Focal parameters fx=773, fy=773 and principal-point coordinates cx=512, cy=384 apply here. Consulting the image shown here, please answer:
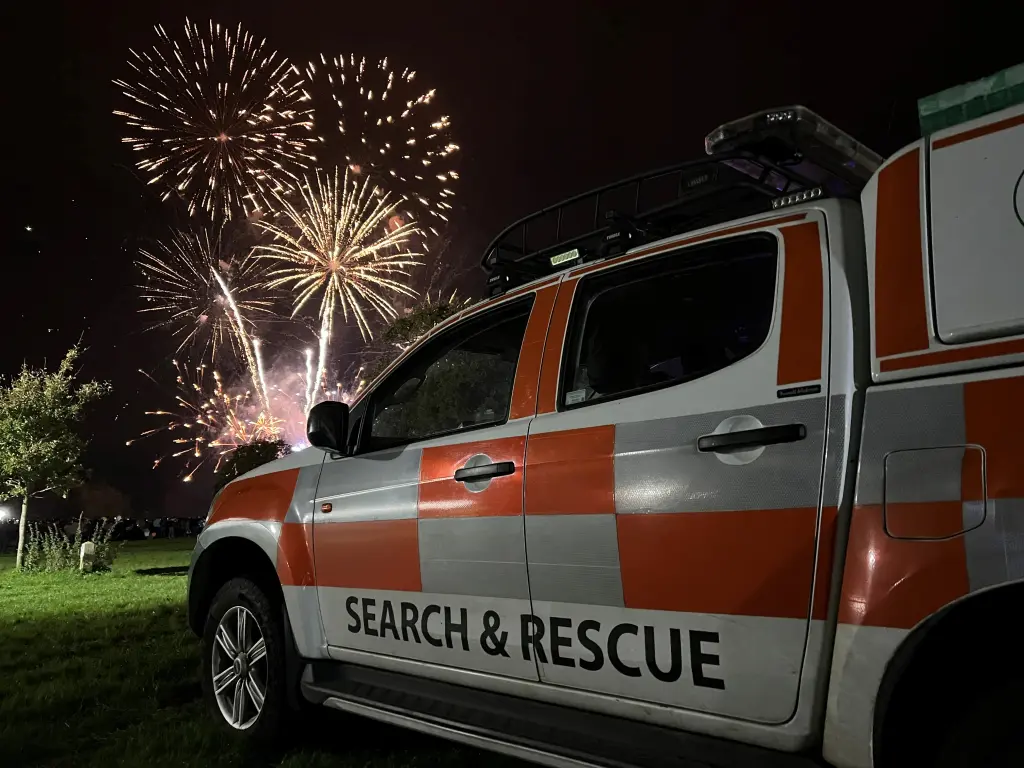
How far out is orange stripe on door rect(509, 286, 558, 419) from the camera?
2.47 metres

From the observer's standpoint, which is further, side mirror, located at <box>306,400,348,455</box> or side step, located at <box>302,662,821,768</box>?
side mirror, located at <box>306,400,348,455</box>

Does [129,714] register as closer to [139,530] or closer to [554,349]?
[554,349]

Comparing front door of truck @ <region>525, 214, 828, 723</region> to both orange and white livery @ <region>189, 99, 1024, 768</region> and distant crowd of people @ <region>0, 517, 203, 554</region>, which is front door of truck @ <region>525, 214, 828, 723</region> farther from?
distant crowd of people @ <region>0, 517, 203, 554</region>

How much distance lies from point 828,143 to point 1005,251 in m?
0.82

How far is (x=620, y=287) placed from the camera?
8.25 feet

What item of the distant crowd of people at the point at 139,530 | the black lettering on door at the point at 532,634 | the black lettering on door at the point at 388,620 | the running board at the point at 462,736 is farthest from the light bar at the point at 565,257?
the distant crowd of people at the point at 139,530

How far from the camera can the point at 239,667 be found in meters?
3.27

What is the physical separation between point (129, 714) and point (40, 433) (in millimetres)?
13192

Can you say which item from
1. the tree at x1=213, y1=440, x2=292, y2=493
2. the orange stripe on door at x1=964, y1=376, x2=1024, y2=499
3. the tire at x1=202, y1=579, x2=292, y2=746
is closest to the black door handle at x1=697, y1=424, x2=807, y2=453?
the orange stripe on door at x1=964, y1=376, x2=1024, y2=499

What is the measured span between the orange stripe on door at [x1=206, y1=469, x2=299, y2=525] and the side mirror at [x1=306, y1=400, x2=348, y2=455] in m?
0.36

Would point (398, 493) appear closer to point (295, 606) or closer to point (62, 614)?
point (295, 606)

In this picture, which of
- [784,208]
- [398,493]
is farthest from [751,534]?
[398,493]

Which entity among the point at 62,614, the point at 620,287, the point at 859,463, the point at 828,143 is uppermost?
Result: the point at 828,143

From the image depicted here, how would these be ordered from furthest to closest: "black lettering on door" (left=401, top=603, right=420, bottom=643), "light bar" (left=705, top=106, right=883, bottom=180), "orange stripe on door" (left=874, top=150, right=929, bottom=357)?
1. "black lettering on door" (left=401, top=603, right=420, bottom=643)
2. "light bar" (left=705, top=106, right=883, bottom=180)
3. "orange stripe on door" (left=874, top=150, right=929, bottom=357)
